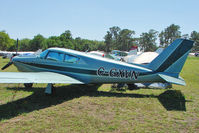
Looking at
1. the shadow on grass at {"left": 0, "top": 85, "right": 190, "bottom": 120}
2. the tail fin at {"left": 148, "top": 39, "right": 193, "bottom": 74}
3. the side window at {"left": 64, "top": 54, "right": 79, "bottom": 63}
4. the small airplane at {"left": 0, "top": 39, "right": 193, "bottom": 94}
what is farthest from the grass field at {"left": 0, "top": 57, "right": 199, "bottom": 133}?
the side window at {"left": 64, "top": 54, "right": 79, "bottom": 63}

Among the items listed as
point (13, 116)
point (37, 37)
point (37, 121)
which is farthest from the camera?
point (37, 37)

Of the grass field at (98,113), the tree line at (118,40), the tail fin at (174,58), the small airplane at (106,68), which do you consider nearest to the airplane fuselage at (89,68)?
the small airplane at (106,68)

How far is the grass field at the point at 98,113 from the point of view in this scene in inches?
139

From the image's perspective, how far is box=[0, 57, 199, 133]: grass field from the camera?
11.6 ft

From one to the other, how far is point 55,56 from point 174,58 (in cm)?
556

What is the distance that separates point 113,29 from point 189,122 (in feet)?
408

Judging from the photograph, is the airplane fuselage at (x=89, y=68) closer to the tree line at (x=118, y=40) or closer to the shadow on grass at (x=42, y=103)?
the shadow on grass at (x=42, y=103)

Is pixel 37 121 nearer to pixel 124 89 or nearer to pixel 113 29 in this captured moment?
pixel 124 89

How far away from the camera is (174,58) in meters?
5.79

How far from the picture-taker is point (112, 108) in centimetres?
474

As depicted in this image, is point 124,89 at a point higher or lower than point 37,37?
lower

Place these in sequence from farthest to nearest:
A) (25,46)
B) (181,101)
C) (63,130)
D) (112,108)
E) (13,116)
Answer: (25,46) < (181,101) < (112,108) < (13,116) < (63,130)

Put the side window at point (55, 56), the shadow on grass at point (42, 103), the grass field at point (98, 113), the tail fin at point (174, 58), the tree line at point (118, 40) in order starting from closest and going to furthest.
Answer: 1. the grass field at point (98, 113)
2. the shadow on grass at point (42, 103)
3. the tail fin at point (174, 58)
4. the side window at point (55, 56)
5. the tree line at point (118, 40)

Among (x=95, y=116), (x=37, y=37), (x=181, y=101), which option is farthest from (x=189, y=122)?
(x=37, y=37)
